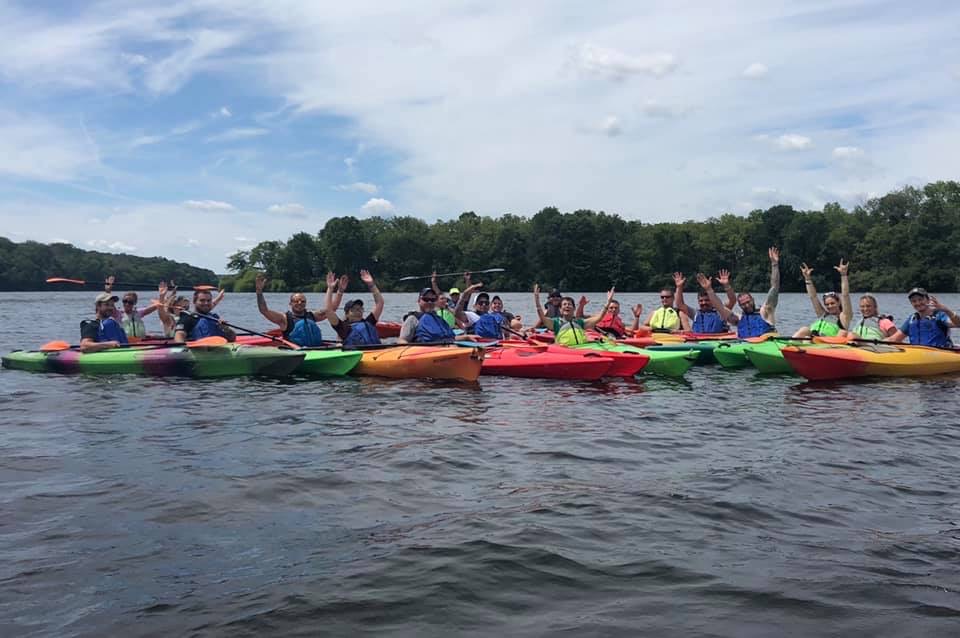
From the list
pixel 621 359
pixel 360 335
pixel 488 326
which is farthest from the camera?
pixel 488 326

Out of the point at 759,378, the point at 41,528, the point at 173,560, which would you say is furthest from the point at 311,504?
the point at 759,378

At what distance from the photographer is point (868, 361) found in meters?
10.6

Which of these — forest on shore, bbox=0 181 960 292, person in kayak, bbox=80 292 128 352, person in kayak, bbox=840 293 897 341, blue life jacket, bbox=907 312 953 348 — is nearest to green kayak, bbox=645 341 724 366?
person in kayak, bbox=840 293 897 341

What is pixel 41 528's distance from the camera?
15.6 feet

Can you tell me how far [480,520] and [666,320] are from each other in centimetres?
1043

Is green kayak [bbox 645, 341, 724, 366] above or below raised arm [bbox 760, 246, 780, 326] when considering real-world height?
below

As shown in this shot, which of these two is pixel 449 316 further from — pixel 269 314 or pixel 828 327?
pixel 828 327

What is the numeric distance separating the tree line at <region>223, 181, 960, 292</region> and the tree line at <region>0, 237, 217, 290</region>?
8750 mm

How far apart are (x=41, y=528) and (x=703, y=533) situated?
3.88 m

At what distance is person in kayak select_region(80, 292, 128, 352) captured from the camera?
456 inches

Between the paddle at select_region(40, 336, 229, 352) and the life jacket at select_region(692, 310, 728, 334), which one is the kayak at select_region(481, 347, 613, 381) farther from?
the life jacket at select_region(692, 310, 728, 334)

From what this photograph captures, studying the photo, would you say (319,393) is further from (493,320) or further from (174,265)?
(174,265)

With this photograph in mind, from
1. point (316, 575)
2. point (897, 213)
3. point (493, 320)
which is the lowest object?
point (316, 575)

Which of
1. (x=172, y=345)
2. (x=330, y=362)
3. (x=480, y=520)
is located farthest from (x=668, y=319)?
(x=480, y=520)
